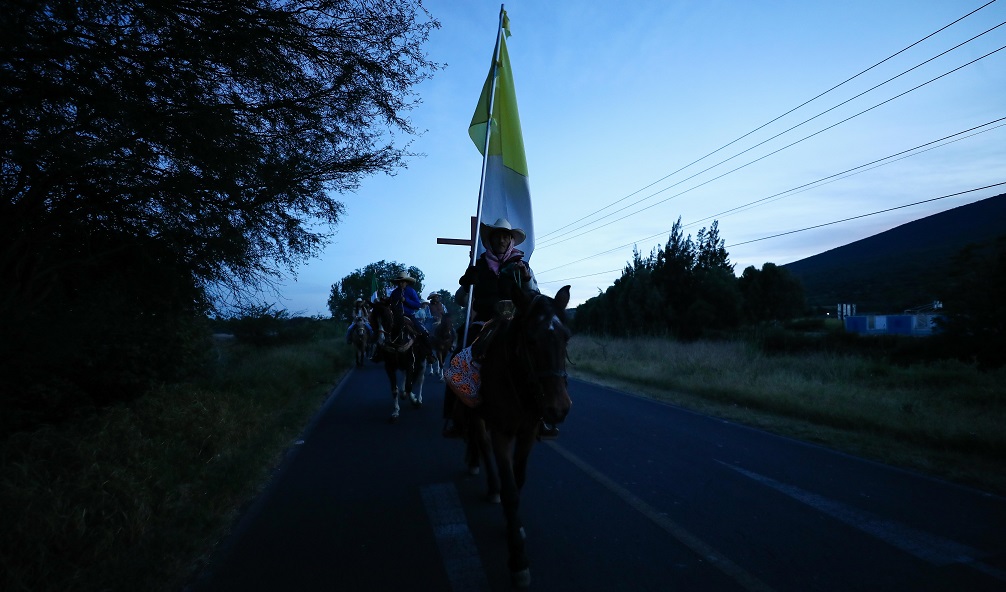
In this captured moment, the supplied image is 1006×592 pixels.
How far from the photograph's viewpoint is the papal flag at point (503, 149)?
25.5 ft

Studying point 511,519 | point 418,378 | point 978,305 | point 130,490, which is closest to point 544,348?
point 511,519

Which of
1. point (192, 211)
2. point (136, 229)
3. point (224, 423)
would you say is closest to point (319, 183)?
point (192, 211)

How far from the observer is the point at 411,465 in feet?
24.3

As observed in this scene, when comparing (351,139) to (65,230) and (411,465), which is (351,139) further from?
(411,465)

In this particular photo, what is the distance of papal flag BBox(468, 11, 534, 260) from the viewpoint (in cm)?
777

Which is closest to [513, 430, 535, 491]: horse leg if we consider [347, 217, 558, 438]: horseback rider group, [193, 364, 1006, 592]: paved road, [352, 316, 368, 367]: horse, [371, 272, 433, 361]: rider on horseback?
[347, 217, 558, 438]: horseback rider group

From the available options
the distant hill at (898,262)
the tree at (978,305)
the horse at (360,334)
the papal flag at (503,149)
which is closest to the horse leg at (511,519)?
the papal flag at (503,149)

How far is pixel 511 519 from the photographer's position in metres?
4.20

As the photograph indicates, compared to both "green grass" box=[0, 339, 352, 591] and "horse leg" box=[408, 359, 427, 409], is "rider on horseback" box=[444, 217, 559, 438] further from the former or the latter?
"horse leg" box=[408, 359, 427, 409]

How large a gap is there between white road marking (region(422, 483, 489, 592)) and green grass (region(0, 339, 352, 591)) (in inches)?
72.2

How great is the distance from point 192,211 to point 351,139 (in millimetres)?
2166

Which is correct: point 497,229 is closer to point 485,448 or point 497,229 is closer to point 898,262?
point 485,448

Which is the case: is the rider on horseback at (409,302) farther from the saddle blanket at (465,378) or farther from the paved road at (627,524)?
the saddle blanket at (465,378)

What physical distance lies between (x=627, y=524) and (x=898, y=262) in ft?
256
